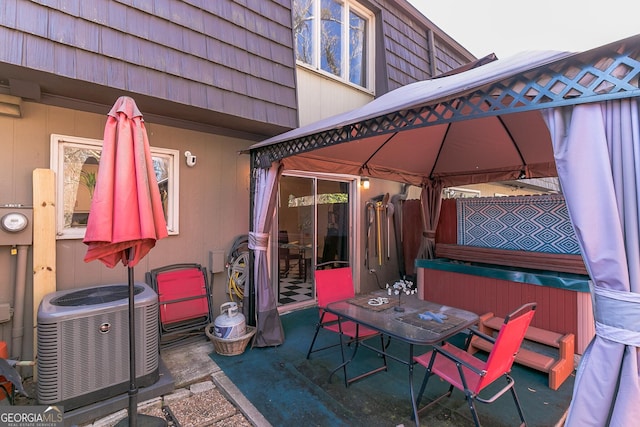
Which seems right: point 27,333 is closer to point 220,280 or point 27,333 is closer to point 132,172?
point 220,280

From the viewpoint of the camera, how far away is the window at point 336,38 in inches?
197

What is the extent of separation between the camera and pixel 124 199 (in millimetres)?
1883

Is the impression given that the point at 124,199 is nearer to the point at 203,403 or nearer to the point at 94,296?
the point at 94,296

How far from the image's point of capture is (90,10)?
274 cm

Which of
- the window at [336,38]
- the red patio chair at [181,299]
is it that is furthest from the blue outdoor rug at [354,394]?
the window at [336,38]

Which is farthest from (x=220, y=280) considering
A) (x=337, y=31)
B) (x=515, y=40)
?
(x=515, y=40)

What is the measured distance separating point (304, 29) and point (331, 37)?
59 cm

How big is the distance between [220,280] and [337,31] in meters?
4.65

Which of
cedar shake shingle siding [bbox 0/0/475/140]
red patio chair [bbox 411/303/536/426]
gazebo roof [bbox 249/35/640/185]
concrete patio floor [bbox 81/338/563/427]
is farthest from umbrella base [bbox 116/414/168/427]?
cedar shake shingle siding [bbox 0/0/475/140]

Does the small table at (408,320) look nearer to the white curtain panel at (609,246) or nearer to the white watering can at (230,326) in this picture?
the white curtain panel at (609,246)

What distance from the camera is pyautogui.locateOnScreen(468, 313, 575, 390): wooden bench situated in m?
2.85

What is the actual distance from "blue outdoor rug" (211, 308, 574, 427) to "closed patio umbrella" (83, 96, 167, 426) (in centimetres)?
107

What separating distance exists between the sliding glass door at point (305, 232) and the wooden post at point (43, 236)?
2580mm

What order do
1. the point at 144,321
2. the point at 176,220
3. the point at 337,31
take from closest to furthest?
the point at 144,321
the point at 176,220
the point at 337,31
